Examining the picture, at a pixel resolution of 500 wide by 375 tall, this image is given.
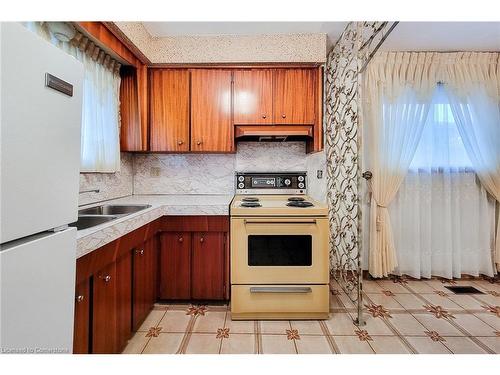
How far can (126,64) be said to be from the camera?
8.25 feet

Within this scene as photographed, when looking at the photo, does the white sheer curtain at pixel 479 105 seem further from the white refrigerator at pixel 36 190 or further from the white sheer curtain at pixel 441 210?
the white refrigerator at pixel 36 190

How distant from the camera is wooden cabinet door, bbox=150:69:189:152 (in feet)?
8.78

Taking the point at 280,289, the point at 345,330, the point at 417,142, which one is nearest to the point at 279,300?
the point at 280,289

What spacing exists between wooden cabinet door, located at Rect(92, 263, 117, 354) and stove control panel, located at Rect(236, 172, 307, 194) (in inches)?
62.4

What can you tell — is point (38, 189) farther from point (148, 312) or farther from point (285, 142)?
point (285, 142)

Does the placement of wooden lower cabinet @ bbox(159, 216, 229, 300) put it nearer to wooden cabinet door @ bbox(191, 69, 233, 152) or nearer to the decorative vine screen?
wooden cabinet door @ bbox(191, 69, 233, 152)

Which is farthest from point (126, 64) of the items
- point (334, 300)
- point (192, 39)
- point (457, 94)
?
point (457, 94)

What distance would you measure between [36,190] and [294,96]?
233 cm

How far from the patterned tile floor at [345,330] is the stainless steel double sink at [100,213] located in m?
0.82

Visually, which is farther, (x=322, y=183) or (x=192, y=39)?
(x=322, y=183)

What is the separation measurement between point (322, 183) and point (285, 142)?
57cm

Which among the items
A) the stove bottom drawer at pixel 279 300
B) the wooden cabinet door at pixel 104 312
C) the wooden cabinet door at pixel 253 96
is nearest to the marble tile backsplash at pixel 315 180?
the wooden cabinet door at pixel 253 96

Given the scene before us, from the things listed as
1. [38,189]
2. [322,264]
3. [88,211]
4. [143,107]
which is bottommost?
[322,264]

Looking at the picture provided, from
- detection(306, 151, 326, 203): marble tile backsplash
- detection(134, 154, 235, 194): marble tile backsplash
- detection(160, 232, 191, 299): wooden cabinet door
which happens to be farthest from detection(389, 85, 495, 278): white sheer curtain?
detection(160, 232, 191, 299): wooden cabinet door
